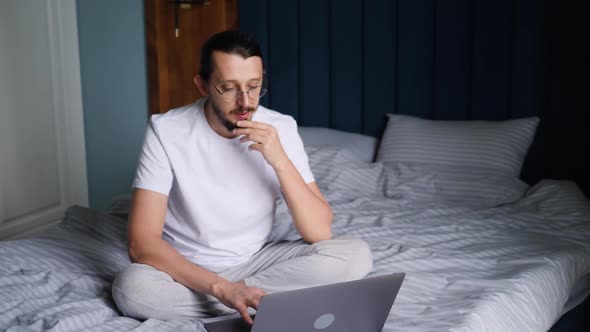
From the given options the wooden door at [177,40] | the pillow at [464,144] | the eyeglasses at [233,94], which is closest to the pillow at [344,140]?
the pillow at [464,144]

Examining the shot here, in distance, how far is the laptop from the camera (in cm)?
127

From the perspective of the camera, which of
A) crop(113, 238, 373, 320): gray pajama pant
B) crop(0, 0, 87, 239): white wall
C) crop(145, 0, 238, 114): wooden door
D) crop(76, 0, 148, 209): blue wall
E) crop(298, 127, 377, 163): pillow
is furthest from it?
crop(76, 0, 148, 209): blue wall

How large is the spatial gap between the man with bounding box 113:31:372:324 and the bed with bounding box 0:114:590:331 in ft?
0.49

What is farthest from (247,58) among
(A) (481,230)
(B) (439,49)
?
(B) (439,49)

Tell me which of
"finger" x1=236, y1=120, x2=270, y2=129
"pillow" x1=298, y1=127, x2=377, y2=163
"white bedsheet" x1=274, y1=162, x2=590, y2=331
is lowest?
"white bedsheet" x1=274, y1=162, x2=590, y2=331

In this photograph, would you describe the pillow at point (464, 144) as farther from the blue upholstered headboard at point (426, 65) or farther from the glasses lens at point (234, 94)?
the glasses lens at point (234, 94)

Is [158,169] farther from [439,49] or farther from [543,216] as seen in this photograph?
[439,49]

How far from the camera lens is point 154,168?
67.9 inches

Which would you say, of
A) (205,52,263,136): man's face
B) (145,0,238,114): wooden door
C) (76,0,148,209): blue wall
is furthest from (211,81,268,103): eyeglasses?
(76,0,148,209): blue wall

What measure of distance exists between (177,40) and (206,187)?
2.08 m

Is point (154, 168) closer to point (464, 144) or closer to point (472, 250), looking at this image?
point (472, 250)

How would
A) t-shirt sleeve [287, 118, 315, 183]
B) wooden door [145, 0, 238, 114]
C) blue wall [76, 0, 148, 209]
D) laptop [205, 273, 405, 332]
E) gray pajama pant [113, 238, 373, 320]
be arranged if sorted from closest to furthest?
laptop [205, 273, 405, 332] < gray pajama pant [113, 238, 373, 320] < t-shirt sleeve [287, 118, 315, 183] < wooden door [145, 0, 238, 114] < blue wall [76, 0, 148, 209]

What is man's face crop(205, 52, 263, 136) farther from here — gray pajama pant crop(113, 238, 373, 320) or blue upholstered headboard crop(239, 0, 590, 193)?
blue upholstered headboard crop(239, 0, 590, 193)

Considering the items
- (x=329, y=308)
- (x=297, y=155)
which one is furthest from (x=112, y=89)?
(x=329, y=308)
